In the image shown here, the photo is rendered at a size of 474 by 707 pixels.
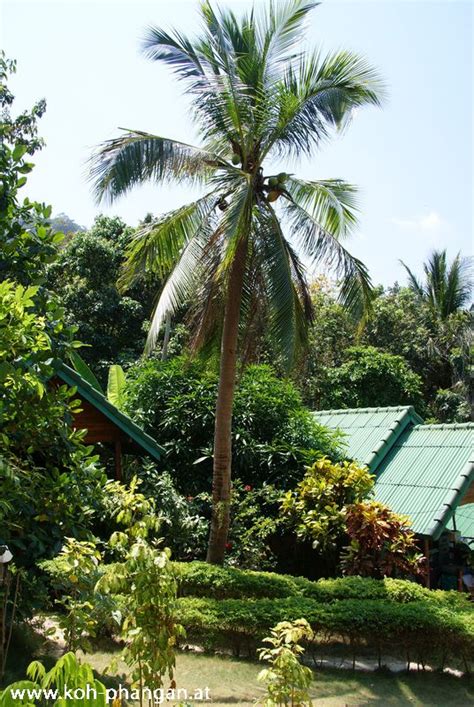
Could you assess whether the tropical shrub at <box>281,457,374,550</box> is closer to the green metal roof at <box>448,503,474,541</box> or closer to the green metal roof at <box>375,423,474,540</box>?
the green metal roof at <box>375,423,474,540</box>

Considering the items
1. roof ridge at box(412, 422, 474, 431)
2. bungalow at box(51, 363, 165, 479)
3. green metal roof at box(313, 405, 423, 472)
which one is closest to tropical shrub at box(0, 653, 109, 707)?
bungalow at box(51, 363, 165, 479)

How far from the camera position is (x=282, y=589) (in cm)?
880

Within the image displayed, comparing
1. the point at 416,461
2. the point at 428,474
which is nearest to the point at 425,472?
the point at 428,474

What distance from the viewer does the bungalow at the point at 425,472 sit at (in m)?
10.6

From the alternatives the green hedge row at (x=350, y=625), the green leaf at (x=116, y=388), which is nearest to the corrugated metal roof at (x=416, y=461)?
the green hedge row at (x=350, y=625)

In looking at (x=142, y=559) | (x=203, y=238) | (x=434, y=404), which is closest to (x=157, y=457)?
(x=203, y=238)

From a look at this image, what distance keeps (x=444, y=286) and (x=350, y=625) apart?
72.7ft

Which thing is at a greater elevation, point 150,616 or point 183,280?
point 183,280

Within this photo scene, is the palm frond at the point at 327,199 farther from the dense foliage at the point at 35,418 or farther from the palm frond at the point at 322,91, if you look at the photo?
the dense foliage at the point at 35,418

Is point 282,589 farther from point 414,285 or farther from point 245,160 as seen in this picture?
Answer: point 414,285

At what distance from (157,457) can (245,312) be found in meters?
2.51

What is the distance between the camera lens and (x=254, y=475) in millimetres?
12016

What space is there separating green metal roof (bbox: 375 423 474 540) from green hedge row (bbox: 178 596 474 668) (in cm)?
236

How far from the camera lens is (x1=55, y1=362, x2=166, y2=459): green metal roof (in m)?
9.17
